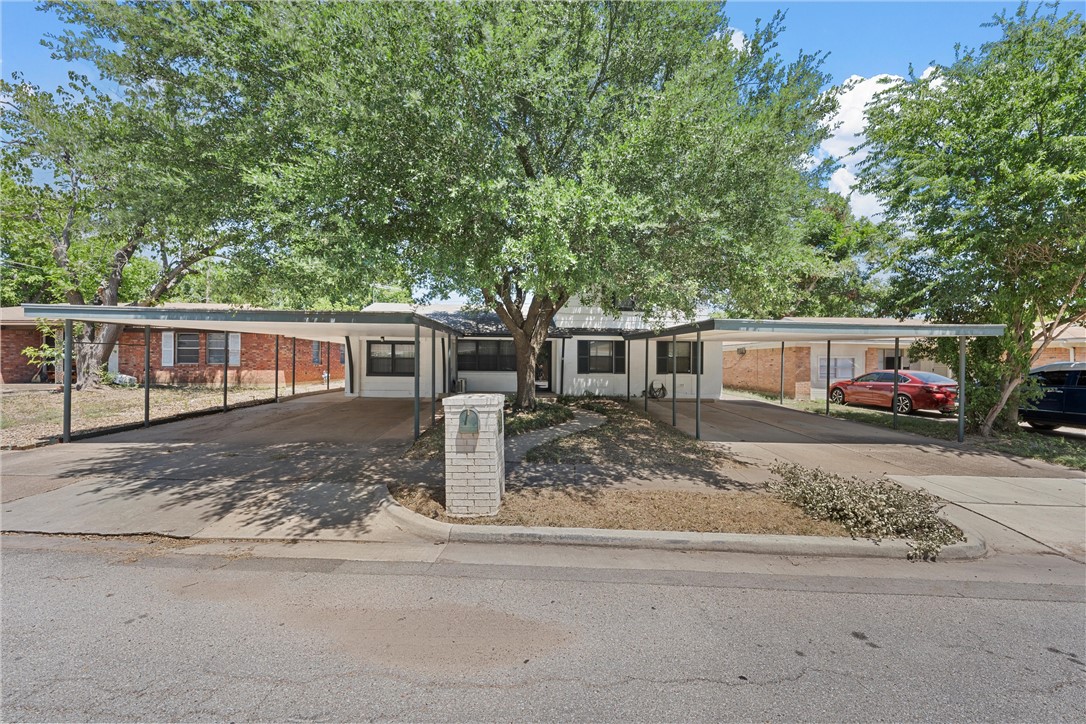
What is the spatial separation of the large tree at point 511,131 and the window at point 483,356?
11540 mm

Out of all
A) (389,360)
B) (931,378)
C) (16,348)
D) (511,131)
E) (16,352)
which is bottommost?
(931,378)

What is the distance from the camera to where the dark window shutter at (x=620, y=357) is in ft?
63.9

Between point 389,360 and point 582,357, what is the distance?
7.77m

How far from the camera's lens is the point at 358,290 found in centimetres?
687

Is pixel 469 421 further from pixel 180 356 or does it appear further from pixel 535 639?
pixel 180 356

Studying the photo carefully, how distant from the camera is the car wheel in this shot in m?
15.5

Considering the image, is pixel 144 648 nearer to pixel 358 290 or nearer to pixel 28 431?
pixel 358 290

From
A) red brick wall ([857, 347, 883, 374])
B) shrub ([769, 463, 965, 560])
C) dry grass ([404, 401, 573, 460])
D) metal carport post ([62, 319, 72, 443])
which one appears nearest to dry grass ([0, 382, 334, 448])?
metal carport post ([62, 319, 72, 443])

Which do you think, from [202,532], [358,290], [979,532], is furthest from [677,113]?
[202,532]

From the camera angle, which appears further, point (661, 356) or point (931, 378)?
point (661, 356)

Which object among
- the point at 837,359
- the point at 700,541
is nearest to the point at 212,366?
the point at 700,541

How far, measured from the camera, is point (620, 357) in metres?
19.5

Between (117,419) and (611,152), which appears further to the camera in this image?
(117,419)

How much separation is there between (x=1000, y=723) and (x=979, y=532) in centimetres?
387
